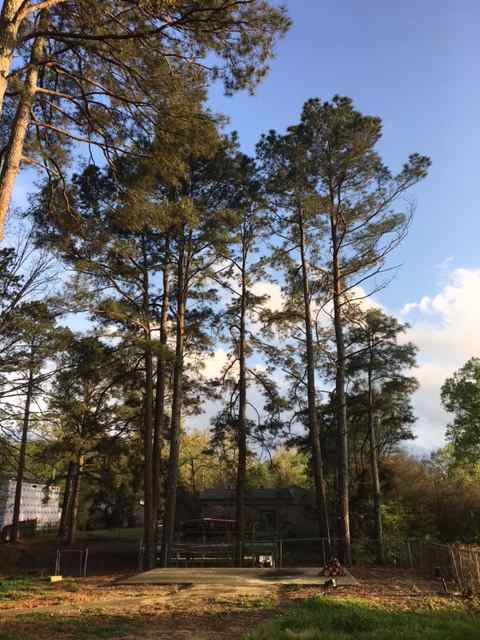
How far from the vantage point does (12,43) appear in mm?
8523

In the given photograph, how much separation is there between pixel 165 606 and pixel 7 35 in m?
10.1

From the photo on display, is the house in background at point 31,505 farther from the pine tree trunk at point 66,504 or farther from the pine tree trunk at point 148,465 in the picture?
the pine tree trunk at point 148,465

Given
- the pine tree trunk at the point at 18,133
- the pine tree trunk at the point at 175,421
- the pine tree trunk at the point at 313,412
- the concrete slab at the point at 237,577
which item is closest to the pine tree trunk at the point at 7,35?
the pine tree trunk at the point at 18,133

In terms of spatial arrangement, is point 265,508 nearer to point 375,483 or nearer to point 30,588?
point 375,483

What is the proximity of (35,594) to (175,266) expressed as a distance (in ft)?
39.1

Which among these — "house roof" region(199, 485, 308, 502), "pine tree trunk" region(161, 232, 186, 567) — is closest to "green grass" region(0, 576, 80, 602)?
"pine tree trunk" region(161, 232, 186, 567)

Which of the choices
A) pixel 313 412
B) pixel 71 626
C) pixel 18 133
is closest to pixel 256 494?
pixel 313 412

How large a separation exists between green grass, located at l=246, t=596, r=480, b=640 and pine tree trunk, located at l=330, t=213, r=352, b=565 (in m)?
8.22

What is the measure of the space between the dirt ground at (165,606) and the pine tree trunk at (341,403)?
3.15 metres

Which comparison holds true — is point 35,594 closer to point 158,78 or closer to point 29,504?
point 158,78

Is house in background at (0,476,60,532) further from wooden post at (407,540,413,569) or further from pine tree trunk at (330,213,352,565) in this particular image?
wooden post at (407,540,413,569)

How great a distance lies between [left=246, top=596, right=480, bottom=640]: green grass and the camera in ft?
Answer: 20.9

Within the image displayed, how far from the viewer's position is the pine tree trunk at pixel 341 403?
16641mm

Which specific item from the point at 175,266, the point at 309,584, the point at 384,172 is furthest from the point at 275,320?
the point at 309,584
